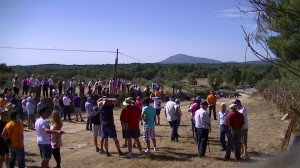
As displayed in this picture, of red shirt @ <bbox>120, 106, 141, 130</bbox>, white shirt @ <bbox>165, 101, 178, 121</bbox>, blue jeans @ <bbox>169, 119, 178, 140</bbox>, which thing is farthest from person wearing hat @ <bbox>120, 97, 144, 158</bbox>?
blue jeans @ <bbox>169, 119, 178, 140</bbox>

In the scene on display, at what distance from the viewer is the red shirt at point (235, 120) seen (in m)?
10.2

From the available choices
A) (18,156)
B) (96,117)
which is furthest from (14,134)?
(96,117)

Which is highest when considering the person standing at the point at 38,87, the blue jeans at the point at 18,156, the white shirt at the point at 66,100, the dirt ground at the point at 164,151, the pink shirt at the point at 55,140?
the person standing at the point at 38,87

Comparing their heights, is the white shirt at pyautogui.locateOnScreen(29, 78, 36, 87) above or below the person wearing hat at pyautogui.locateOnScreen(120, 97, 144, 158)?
above

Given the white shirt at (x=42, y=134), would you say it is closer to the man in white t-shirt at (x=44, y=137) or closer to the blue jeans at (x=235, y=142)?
the man in white t-shirt at (x=44, y=137)

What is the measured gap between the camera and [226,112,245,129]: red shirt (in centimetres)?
1018

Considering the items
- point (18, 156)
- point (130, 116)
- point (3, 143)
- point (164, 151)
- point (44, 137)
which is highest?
point (130, 116)

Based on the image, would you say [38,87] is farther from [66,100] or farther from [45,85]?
[66,100]

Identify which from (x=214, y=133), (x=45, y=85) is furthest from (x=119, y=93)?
(x=214, y=133)

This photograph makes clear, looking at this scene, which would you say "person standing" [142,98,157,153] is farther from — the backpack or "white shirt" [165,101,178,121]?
"white shirt" [165,101,178,121]

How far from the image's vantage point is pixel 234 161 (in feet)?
34.9

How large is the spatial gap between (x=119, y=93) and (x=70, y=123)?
11706mm

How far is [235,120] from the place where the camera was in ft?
33.6

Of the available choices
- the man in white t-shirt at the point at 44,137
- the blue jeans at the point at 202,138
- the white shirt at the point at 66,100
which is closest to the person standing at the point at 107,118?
the blue jeans at the point at 202,138
